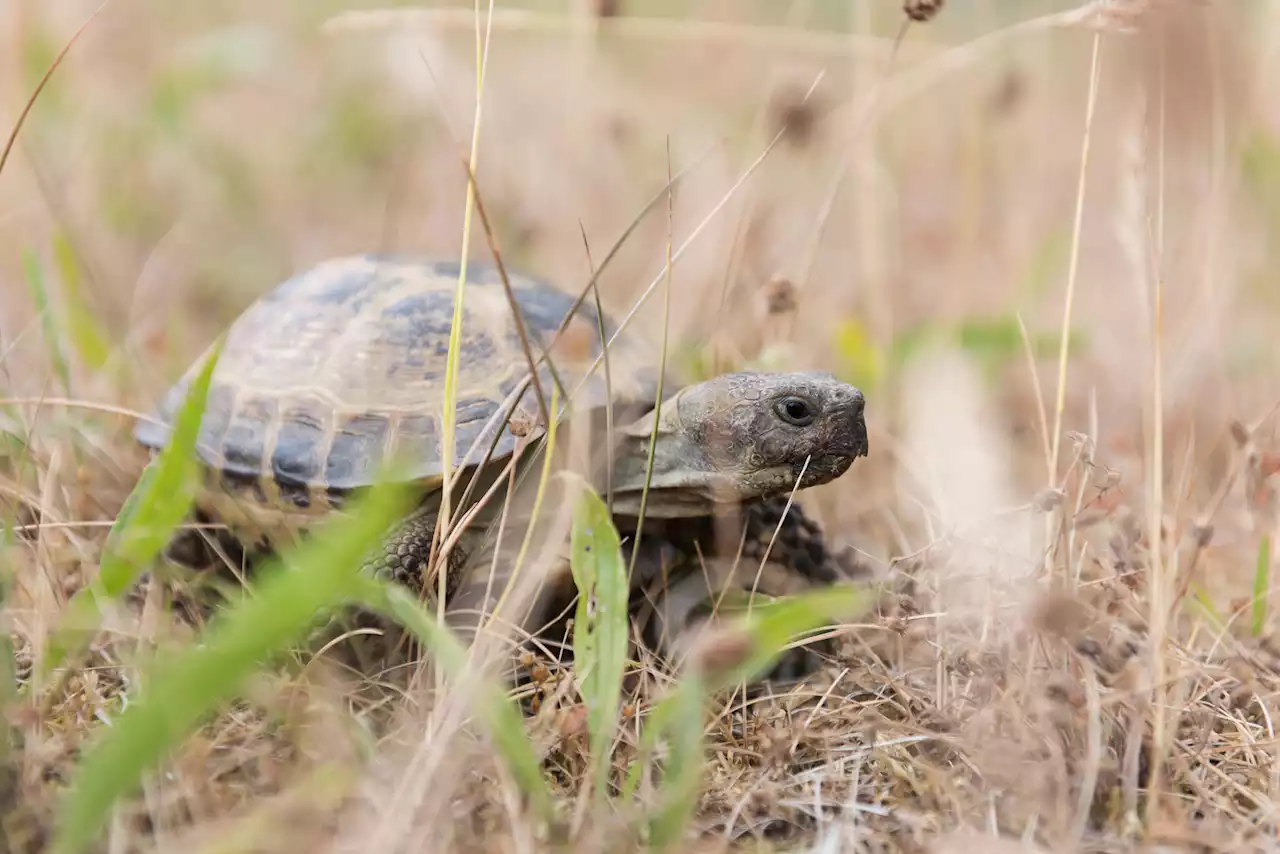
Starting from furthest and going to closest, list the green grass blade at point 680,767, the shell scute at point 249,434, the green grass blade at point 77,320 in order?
the green grass blade at point 77,320 → the shell scute at point 249,434 → the green grass blade at point 680,767

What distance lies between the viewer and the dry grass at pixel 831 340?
1.39m

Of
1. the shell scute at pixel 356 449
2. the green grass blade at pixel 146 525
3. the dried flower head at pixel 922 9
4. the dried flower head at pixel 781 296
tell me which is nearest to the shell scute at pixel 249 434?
the shell scute at pixel 356 449

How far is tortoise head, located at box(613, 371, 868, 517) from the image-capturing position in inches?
75.7

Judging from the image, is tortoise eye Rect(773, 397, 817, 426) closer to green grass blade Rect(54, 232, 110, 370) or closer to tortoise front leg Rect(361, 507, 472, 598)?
tortoise front leg Rect(361, 507, 472, 598)

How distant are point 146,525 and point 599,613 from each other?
63 centimetres

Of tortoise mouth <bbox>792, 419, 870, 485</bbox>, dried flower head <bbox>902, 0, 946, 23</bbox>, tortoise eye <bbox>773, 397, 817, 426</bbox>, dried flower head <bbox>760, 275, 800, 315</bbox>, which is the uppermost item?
dried flower head <bbox>902, 0, 946, 23</bbox>

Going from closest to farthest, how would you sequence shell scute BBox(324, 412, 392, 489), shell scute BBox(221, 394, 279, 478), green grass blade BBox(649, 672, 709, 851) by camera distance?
green grass blade BBox(649, 672, 709, 851) → shell scute BBox(324, 412, 392, 489) → shell scute BBox(221, 394, 279, 478)

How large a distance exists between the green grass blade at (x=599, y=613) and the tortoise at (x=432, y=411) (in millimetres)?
378

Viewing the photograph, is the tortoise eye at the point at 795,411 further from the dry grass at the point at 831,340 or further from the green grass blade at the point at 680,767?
the green grass blade at the point at 680,767

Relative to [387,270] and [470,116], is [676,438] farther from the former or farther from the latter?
[470,116]

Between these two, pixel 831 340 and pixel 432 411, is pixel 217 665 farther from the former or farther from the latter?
pixel 831 340

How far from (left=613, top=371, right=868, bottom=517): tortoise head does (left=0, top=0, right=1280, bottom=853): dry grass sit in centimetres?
24

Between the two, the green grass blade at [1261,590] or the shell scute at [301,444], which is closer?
the green grass blade at [1261,590]

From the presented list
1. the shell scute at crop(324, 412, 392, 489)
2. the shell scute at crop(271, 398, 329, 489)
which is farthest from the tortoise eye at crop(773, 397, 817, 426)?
the shell scute at crop(271, 398, 329, 489)
